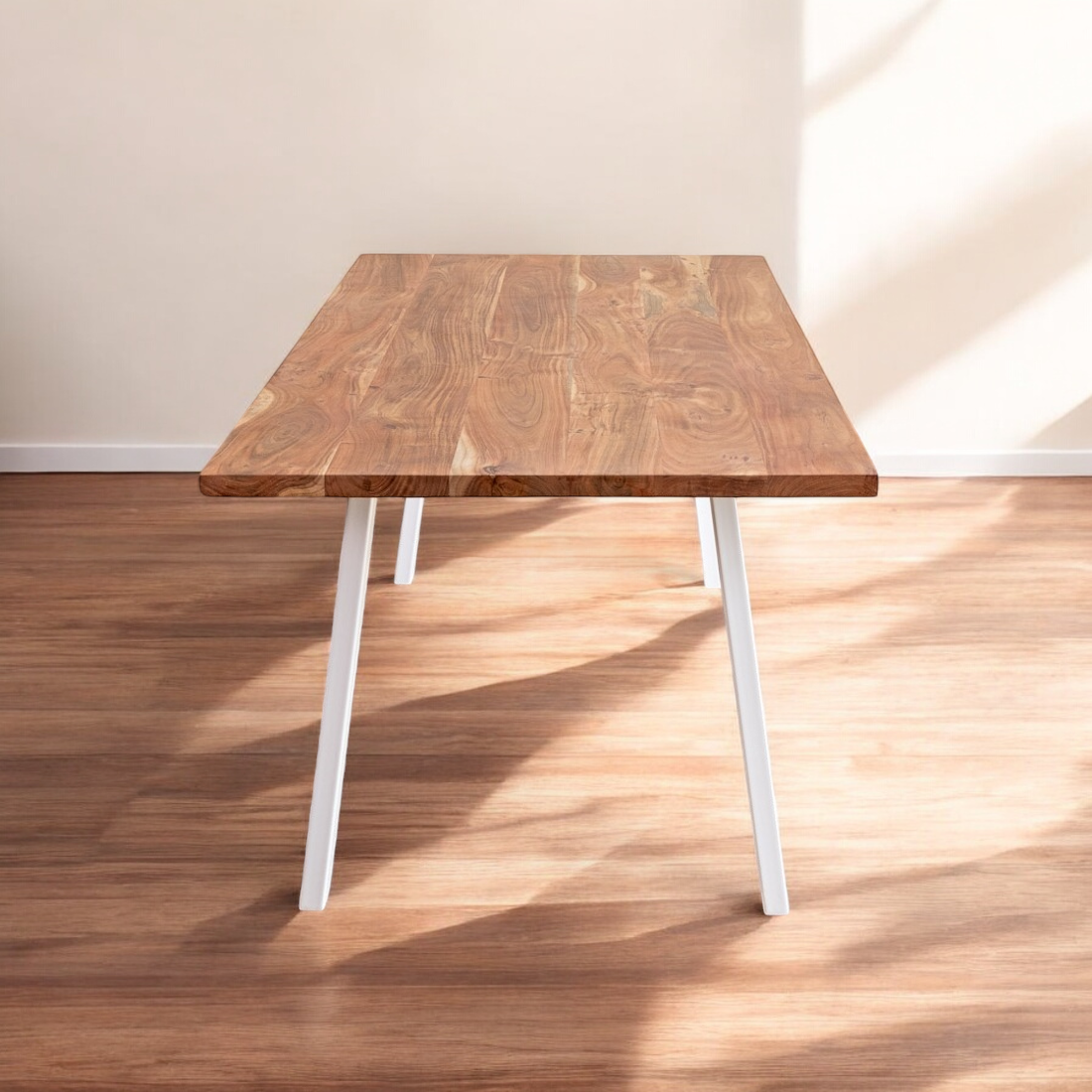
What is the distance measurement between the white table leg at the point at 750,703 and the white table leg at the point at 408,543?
3.26ft

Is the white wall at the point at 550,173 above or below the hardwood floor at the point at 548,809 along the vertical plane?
above

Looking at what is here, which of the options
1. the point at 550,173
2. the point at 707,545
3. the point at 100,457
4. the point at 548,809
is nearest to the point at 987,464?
the point at 707,545

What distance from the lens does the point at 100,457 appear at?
289 centimetres

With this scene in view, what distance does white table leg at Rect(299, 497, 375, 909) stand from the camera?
56.0 inches

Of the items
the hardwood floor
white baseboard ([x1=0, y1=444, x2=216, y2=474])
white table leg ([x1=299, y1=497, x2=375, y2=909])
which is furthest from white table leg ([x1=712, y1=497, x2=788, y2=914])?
white baseboard ([x1=0, y1=444, x2=216, y2=474])

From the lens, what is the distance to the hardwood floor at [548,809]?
1337mm

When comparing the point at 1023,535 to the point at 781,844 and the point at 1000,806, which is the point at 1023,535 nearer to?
the point at 1000,806

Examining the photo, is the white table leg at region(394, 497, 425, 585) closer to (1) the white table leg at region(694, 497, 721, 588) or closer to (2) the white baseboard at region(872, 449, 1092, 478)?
(1) the white table leg at region(694, 497, 721, 588)

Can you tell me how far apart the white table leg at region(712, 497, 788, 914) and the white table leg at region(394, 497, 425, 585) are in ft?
3.26

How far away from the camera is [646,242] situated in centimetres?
275

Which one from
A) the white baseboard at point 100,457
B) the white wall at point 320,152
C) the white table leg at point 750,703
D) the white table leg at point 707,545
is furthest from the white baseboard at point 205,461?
the white table leg at point 750,703

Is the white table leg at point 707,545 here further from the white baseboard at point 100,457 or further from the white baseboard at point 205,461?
the white baseboard at point 100,457

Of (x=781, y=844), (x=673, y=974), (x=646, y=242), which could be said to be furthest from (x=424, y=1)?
(x=673, y=974)

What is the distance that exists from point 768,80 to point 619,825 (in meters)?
1.70
